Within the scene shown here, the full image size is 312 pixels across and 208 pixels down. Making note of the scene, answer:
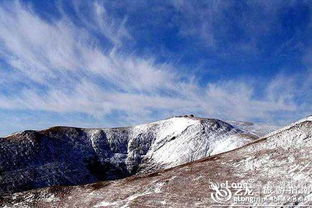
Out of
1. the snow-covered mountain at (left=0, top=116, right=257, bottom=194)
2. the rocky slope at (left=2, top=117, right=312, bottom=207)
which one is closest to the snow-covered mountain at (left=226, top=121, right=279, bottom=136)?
the snow-covered mountain at (left=0, top=116, right=257, bottom=194)

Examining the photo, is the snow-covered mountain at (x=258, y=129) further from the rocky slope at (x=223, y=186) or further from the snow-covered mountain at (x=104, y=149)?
the rocky slope at (x=223, y=186)

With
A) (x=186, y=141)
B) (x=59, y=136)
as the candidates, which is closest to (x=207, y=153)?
(x=186, y=141)

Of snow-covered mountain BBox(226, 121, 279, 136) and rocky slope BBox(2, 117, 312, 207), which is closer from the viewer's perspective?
rocky slope BBox(2, 117, 312, 207)

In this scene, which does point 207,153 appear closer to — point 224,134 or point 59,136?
point 224,134

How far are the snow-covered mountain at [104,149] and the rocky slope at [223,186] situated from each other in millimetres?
26423

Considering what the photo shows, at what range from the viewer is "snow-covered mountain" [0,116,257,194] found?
73500 mm

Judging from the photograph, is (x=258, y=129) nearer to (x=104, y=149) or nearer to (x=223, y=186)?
(x=104, y=149)

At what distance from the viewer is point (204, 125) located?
94.4 meters

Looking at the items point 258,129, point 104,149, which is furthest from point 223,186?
point 258,129

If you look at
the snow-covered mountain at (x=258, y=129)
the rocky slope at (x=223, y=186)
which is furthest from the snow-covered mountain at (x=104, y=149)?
the rocky slope at (x=223, y=186)

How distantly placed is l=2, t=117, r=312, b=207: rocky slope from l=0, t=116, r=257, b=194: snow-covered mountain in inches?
1040

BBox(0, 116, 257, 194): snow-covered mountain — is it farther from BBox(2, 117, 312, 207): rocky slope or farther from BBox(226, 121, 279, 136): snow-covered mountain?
BBox(2, 117, 312, 207): rocky slope

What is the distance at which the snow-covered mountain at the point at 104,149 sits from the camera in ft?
241

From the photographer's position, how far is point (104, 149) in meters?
94.9
